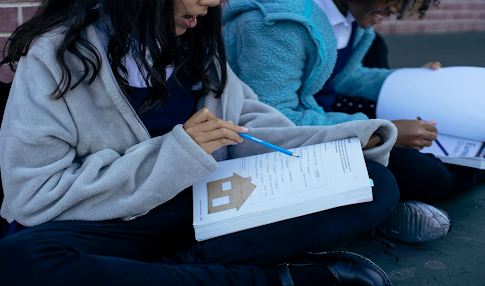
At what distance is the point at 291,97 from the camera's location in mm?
1985

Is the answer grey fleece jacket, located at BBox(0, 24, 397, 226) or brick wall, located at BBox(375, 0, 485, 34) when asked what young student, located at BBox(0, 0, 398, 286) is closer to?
grey fleece jacket, located at BBox(0, 24, 397, 226)

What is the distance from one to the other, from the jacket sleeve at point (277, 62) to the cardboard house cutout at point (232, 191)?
20.3 inches

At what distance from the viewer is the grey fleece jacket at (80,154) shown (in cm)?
140

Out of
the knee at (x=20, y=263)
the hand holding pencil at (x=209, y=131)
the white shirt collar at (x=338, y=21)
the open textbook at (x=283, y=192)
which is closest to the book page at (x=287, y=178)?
the open textbook at (x=283, y=192)

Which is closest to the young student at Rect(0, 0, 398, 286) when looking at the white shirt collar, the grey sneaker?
the grey sneaker

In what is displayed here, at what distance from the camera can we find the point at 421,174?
187 centimetres

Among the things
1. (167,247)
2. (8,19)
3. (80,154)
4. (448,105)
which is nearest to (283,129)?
(167,247)

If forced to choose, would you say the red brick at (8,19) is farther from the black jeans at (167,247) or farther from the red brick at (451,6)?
the red brick at (451,6)

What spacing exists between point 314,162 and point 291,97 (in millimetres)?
535

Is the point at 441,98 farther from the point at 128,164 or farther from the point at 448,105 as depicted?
the point at 128,164

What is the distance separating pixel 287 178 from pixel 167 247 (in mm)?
409

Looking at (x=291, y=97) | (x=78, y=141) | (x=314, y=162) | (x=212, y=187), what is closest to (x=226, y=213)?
(x=212, y=187)

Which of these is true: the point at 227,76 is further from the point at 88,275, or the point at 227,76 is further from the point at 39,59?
the point at 88,275

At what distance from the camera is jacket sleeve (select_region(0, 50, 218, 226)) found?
4.57ft
